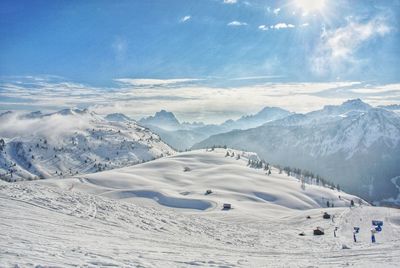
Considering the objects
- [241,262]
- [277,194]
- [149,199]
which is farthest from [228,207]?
[241,262]

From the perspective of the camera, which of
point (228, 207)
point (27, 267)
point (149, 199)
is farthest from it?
point (149, 199)

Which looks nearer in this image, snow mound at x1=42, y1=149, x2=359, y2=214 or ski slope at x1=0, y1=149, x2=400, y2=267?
ski slope at x1=0, y1=149, x2=400, y2=267

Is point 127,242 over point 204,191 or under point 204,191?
under

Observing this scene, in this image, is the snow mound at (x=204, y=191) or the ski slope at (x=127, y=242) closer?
the ski slope at (x=127, y=242)

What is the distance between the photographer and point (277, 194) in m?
168

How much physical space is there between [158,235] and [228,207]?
84.1 metres

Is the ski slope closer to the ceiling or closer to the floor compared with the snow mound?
closer to the floor

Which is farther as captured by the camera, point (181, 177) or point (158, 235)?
point (181, 177)

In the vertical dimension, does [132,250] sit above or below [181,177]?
below

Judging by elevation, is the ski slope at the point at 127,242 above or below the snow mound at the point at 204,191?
below

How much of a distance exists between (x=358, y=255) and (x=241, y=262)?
362 inches

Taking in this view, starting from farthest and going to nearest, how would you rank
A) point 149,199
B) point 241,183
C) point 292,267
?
point 241,183 < point 149,199 < point 292,267

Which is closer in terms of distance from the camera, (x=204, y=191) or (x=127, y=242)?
(x=127, y=242)

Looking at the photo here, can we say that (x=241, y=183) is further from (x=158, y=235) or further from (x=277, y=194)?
(x=158, y=235)
